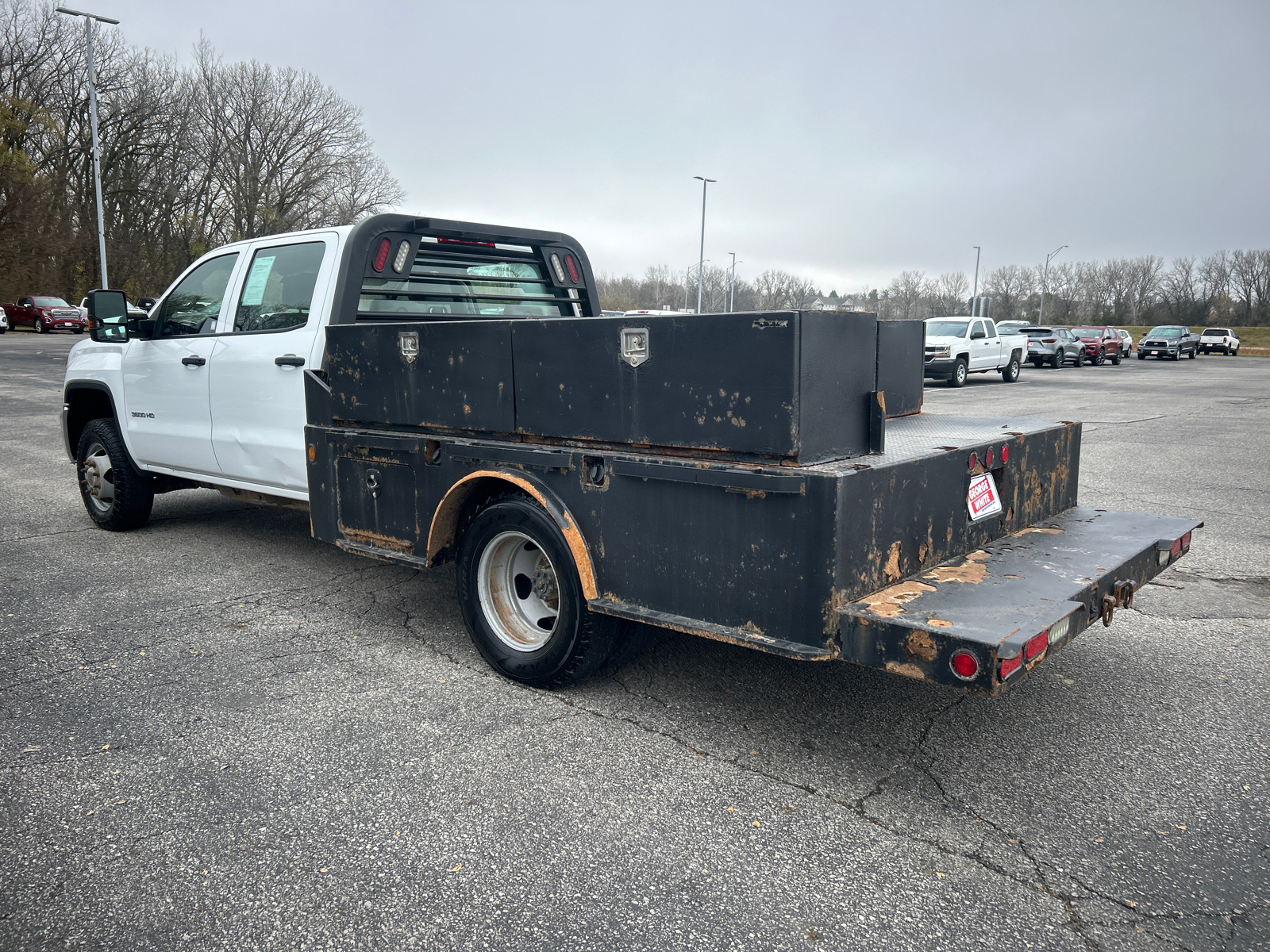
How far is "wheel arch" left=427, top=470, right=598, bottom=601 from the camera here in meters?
3.41

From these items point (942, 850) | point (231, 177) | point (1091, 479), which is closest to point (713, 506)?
point (942, 850)

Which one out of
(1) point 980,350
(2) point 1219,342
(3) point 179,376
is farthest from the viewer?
(2) point 1219,342

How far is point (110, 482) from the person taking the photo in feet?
21.8

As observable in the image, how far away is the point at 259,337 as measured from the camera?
523 centimetres

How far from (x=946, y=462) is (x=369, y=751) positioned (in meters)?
2.36

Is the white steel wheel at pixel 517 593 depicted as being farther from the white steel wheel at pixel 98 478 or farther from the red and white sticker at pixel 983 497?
the white steel wheel at pixel 98 478

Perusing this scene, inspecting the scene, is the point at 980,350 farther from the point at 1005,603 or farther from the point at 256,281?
the point at 1005,603

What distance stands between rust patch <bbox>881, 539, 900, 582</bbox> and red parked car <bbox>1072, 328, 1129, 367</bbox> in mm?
38681

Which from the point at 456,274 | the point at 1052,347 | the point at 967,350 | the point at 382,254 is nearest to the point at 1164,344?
the point at 1052,347

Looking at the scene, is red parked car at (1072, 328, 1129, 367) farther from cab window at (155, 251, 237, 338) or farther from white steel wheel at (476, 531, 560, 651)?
white steel wheel at (476, 531, 560, 651)

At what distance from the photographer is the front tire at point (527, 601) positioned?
3570 millimetres

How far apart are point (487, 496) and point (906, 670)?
6.51ft

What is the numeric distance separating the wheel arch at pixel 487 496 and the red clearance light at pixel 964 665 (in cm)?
135

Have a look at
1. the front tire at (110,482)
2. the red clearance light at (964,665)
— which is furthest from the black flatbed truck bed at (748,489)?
the front tire at (110,482)
